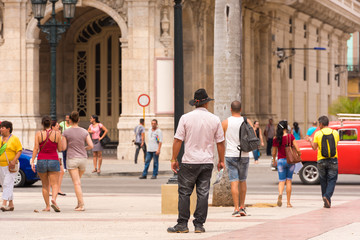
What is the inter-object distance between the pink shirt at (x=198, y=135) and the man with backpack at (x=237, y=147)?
7.62ft

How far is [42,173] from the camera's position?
16344mm

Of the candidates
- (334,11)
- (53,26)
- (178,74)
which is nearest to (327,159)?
(178,74)

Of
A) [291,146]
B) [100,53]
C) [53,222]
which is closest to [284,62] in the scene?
[100,53]

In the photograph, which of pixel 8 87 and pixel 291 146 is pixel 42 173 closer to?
pixel 291 146

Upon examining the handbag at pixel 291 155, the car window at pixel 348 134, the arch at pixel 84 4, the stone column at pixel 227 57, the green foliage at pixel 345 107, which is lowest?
the handbag at pixel 291 155

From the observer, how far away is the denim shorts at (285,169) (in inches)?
685

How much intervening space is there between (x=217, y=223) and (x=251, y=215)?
1.59 m

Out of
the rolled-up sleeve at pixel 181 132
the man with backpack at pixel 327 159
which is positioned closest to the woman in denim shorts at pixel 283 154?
the man with backpack at pixel 327 159

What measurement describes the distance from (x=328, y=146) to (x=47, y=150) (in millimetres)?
5065

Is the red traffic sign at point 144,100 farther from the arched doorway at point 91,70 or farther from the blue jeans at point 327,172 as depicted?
the blue jeans at point 327,172

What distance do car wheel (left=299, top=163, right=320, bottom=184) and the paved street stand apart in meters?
1.25

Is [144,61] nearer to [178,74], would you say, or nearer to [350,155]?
[350,155]

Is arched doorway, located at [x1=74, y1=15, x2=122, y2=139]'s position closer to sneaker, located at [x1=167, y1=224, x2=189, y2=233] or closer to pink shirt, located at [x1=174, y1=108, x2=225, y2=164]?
pink shirt, located at [x1=174, y1=108, x2=225, y2=164]

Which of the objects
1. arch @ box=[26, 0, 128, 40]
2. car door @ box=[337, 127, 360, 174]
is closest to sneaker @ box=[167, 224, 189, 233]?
car door @ box=[337, 127, 360, 174]
